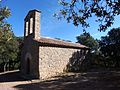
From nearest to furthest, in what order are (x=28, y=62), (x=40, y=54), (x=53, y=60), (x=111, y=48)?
(x=40, y=54) → (x=53, y=60) → (x=28, y=62) → (x=111, y=48)

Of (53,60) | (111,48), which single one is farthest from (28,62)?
(111,48)

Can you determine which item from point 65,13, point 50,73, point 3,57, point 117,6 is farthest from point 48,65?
point 3,57

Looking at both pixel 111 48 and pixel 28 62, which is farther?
pixel 111 48

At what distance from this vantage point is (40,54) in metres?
23.2

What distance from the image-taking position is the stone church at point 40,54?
2330 cm

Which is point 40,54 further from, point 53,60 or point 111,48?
point 111,48

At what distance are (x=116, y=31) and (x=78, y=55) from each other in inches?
668

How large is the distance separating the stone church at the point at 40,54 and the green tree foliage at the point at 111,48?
636 inches

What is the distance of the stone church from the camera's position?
2330 cm

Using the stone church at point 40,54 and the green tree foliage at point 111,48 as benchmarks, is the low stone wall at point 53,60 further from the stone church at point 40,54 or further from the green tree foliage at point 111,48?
the green tree foliage at point 111,48

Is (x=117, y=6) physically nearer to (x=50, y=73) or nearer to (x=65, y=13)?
(x=65, y=13)

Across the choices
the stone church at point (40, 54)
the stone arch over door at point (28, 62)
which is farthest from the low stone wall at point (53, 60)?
the stone arch over door at point (28, 62)

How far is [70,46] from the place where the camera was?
27047 millimetres

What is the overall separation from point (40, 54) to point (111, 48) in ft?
74.1
